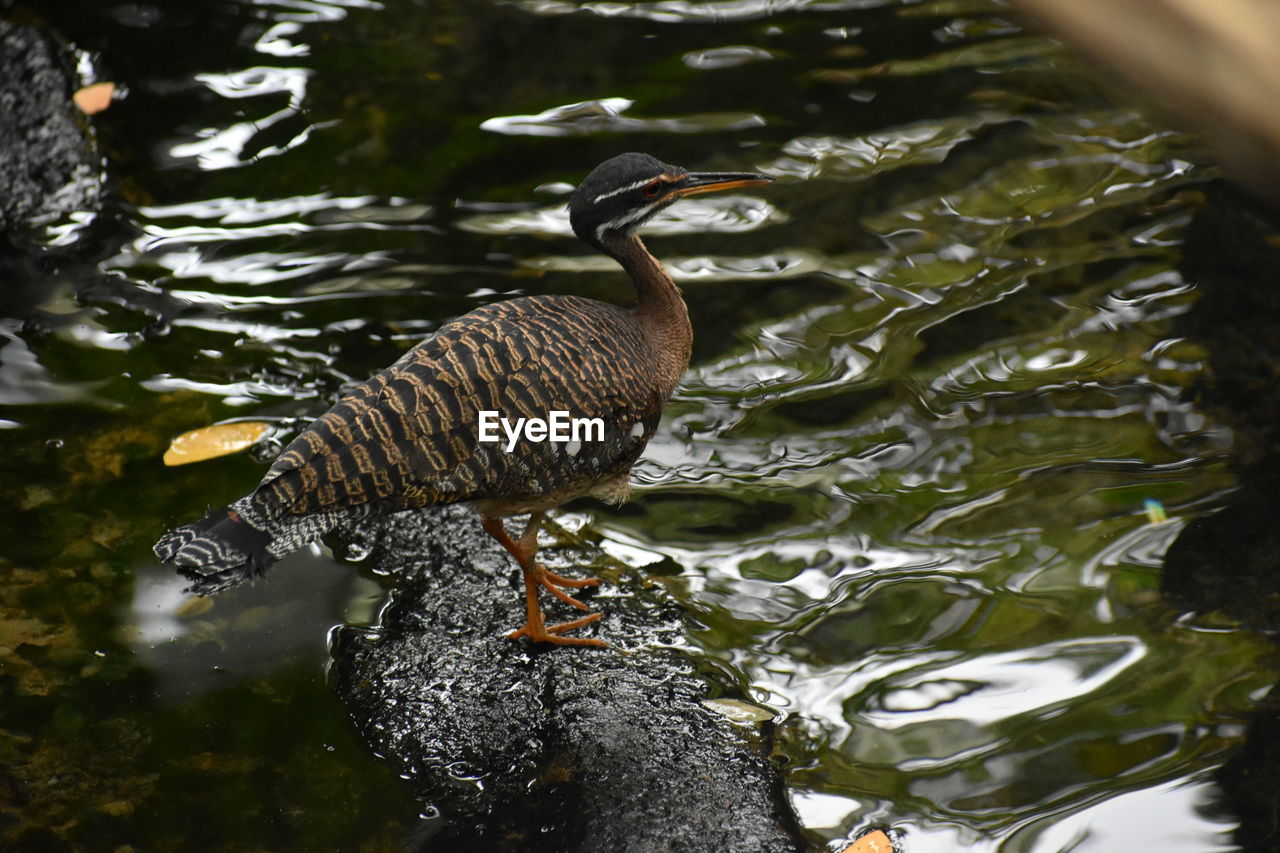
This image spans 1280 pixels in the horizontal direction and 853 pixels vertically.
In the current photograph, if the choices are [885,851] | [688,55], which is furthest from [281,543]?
[688,55]

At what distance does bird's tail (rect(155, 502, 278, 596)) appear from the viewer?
4.27m

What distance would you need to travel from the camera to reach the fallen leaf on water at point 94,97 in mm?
8438

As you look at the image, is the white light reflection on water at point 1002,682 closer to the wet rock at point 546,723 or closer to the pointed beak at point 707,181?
the wet rock at point 546,723

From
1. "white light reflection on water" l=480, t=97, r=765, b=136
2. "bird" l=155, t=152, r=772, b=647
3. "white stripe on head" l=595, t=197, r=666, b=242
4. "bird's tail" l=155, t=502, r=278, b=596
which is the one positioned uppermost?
"white stripe on head" l=595, t=197, r=666, b=242

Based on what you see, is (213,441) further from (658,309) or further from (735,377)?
(735,377)

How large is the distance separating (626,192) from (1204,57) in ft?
11.3

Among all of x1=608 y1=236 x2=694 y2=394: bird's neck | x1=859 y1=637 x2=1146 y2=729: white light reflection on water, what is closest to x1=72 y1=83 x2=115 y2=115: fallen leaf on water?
x1=608 y1=236 x2=694 y2=394: bird's neck

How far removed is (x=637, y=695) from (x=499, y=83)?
18.1 ft

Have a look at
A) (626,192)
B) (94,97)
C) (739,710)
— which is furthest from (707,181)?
(94,97)

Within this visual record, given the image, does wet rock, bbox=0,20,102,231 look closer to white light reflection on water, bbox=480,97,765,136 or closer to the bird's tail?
white light reflection on water, bbox=480,97,765,136

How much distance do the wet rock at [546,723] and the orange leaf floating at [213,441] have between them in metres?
1.01

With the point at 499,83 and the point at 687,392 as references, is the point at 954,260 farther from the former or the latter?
the point at 499,83

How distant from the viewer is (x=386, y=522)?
5.69m

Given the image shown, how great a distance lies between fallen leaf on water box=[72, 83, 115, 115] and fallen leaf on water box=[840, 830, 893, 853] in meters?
7.37
